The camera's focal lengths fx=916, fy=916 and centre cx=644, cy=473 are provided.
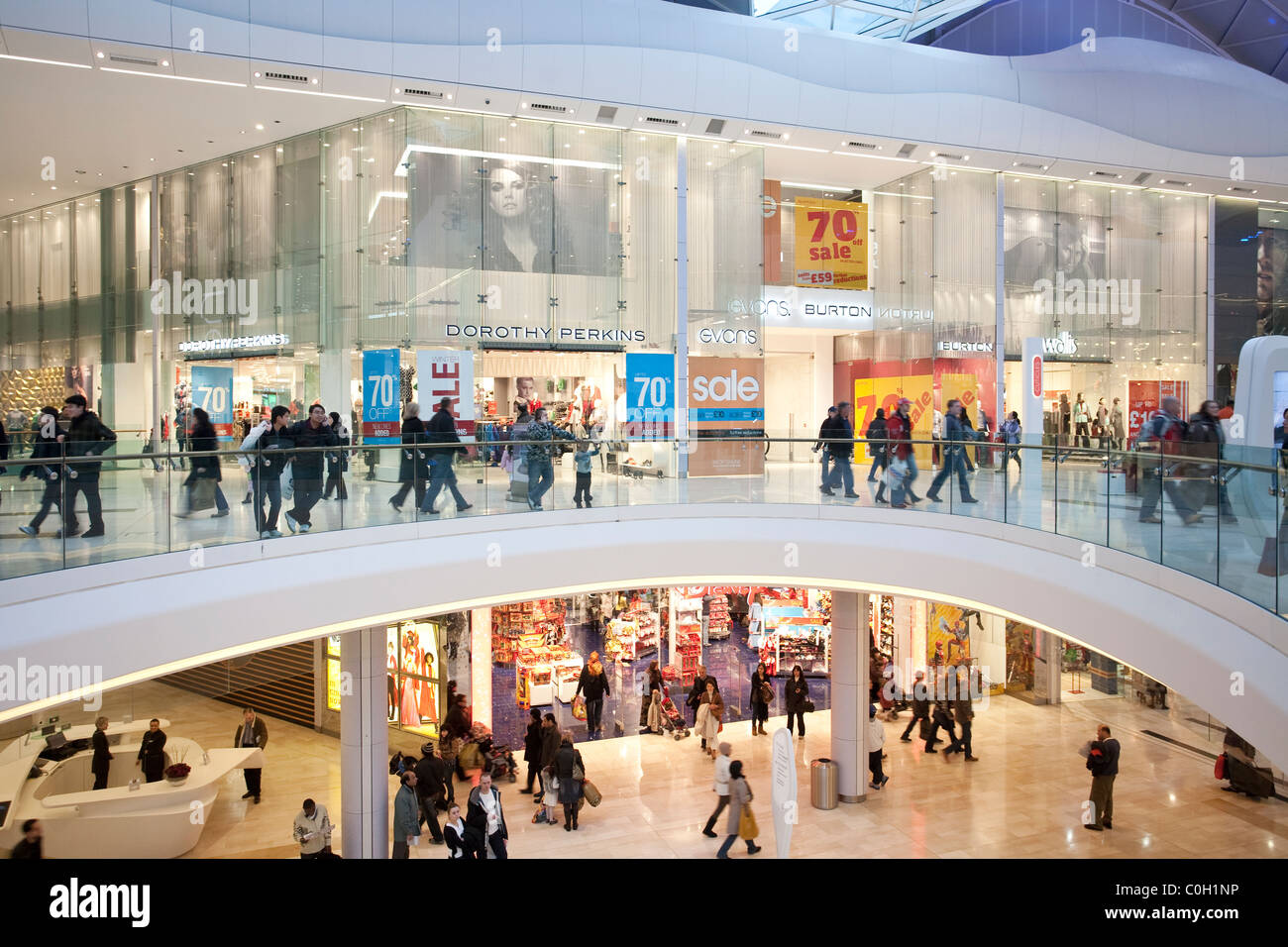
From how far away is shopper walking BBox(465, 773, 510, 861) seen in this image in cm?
1045

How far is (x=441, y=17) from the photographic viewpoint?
1317 centimetres

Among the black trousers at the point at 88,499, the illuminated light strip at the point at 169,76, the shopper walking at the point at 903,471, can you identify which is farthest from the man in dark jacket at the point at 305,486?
the illuminated light strip at the point at 169,76

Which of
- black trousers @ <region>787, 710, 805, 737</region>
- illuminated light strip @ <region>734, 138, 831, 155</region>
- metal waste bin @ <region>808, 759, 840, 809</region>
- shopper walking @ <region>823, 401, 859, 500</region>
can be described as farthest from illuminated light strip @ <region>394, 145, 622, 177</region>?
metal waste bin @ <region>808, 759, 840, 809</region>

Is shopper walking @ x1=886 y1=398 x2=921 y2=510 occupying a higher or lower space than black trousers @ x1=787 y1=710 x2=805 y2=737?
higher

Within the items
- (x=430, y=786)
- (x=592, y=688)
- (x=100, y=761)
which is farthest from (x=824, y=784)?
(x=100, y=761)

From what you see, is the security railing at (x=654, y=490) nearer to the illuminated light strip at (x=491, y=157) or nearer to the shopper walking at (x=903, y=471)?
the shopper walking at (x=903, y=471)

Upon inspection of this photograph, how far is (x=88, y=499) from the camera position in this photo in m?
7.08

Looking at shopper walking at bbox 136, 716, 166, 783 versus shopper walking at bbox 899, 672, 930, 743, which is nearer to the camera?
shopper walking at bbox 136, 716, 166, 783

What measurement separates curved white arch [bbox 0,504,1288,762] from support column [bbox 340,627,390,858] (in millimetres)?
2442

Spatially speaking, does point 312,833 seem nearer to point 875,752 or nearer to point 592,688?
point 592,688

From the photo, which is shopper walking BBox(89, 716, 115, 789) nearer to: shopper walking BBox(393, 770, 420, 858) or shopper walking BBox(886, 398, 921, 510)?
shopper walking BBox(393, 770, 420, 858)
